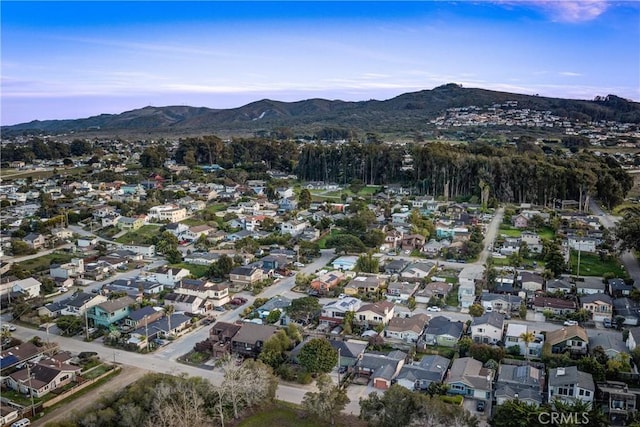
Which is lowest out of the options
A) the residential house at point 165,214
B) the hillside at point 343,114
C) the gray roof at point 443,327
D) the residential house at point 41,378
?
the residential house at point 41,378

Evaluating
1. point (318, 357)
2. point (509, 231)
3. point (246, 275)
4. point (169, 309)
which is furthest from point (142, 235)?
point (509, 231)

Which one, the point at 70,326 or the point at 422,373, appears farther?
the point at 70,326

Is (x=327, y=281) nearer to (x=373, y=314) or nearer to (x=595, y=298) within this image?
(x=373, y=314)

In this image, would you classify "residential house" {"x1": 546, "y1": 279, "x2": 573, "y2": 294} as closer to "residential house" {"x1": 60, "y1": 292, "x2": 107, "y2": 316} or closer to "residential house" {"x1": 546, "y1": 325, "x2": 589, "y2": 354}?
"residential house" {"x1": 546, "y1": 325, "x2": 589, "y2": 354}

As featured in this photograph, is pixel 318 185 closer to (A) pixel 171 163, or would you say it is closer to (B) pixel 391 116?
(A) pixel 171 163

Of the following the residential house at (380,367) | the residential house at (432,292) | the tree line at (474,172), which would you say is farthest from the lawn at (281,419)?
the tree line at (474,172)

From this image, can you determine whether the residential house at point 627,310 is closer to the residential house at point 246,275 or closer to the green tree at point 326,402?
the green tree at point 326,402
